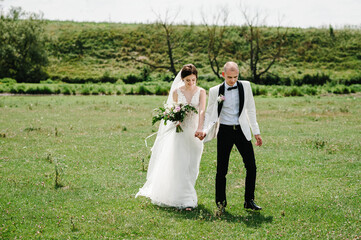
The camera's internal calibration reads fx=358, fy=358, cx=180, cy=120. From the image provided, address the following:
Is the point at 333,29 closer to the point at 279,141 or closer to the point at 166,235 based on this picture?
the point at 279,141

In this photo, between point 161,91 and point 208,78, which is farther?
point 208,78

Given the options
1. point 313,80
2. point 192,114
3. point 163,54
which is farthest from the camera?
point 163,54

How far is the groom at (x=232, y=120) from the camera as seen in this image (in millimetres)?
6754

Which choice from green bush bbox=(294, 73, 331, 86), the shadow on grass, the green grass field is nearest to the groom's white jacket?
the shadow on grass

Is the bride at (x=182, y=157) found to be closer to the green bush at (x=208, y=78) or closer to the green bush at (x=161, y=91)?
the green bush at (x=161, y=91)

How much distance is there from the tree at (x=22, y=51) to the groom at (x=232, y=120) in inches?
2129

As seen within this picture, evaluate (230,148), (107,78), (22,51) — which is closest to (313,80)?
(107,78)

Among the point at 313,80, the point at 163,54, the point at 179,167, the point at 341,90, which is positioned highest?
the point at 163,54

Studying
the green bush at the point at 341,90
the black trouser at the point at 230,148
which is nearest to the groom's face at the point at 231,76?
the black trouser at the point at 230,148

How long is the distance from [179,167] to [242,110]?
182 centimetres

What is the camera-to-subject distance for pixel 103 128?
60.7 feet

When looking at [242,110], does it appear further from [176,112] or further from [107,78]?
[107,78]

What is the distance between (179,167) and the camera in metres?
7.49

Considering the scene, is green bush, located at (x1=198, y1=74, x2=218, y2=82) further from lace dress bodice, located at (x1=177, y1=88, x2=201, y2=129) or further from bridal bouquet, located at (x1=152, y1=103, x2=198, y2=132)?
bridal bouquet, located at (x1=152, y1=103, x2=198, y2=132)
